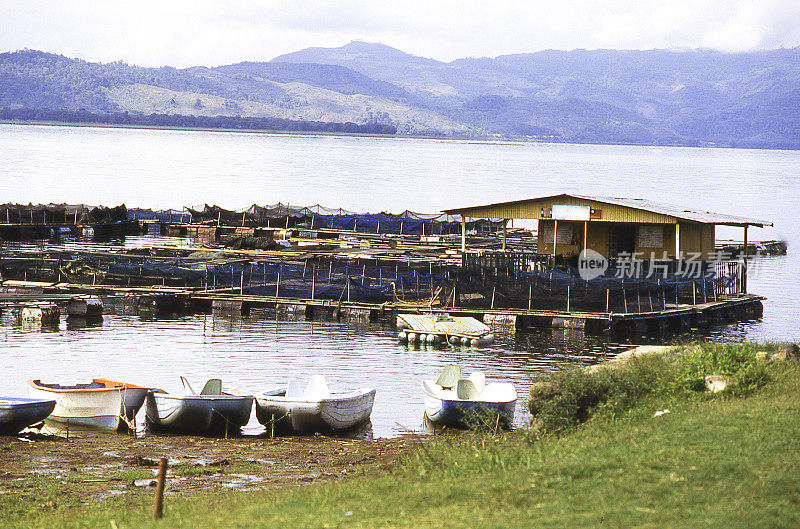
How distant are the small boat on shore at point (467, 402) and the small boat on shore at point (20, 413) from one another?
9005 mm

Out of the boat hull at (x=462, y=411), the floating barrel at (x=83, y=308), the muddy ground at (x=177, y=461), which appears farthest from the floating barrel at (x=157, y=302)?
the boat hull at (x=462, y=411)

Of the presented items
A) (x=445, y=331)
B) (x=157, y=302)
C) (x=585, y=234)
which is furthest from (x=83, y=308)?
(x=585, y=234)

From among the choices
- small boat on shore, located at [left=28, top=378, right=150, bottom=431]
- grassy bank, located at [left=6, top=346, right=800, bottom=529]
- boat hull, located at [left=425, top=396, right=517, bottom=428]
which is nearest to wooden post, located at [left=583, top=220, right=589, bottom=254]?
boat hull, located at [left=425, top=396, right=517, bottom=428]

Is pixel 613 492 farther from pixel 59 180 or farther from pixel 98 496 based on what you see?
pixel 59 180

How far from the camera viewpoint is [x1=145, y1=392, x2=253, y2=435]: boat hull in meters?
23.5

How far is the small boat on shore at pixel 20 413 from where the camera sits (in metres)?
22.4

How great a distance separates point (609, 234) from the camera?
4888 cm

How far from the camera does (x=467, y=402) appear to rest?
24.5 m

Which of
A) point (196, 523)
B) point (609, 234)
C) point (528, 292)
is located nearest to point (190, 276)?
point (528, 292)

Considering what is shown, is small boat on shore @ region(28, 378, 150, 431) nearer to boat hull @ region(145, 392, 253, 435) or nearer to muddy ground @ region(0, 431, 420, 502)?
muddy ground @ region(0, 431, 420, 502)

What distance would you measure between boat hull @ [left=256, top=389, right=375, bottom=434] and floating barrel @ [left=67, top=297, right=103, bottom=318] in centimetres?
1946

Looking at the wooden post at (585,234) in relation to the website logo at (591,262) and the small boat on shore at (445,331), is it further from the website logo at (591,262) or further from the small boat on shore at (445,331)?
the small boat on shore at (445,331)

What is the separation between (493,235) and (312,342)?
37.7 m

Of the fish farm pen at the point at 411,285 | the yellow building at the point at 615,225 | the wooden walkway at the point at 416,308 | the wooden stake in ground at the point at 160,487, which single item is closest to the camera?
the wooden stake in ground at the point at 160,487
